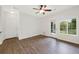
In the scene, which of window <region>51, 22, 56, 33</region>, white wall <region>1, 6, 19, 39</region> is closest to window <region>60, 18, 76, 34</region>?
window <region>51, 22, 56, 33</region>

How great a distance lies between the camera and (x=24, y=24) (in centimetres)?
659

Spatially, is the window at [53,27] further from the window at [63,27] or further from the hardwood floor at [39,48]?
Result: the hardwood floor at [39,48]

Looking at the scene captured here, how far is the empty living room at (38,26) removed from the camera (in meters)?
4.90

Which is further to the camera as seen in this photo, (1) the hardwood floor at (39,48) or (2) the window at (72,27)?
(2) the window at (72,27)

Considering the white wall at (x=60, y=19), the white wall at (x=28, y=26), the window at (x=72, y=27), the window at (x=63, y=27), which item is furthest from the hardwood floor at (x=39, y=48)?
the white wall at (x=28, y=26)

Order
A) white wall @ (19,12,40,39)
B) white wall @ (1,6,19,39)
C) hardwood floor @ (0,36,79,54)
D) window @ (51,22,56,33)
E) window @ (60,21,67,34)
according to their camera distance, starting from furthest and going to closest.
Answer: window @ (51,22,56,33) → white wall @ (1,6,19,39) → white wall @ (19,12,40,39) → window @ (60,21,67,34) → hardwood floor @ (0,36,79,54)

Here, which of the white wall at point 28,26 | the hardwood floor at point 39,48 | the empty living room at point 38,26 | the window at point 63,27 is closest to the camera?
the hardwood floor at point 39,48

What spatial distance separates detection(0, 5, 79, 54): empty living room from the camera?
→ 4.90 meters

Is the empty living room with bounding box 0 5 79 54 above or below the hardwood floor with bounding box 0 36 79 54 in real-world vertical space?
above

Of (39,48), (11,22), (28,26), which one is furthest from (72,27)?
(11,22)

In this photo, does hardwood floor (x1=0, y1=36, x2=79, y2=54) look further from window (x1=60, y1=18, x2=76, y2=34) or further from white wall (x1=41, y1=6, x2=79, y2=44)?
window (x1=60, y1=18, x2=76, y2=34)

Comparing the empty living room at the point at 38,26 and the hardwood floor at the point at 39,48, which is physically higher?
the empty living room at the point at 38,26

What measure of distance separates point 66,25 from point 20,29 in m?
3.25
